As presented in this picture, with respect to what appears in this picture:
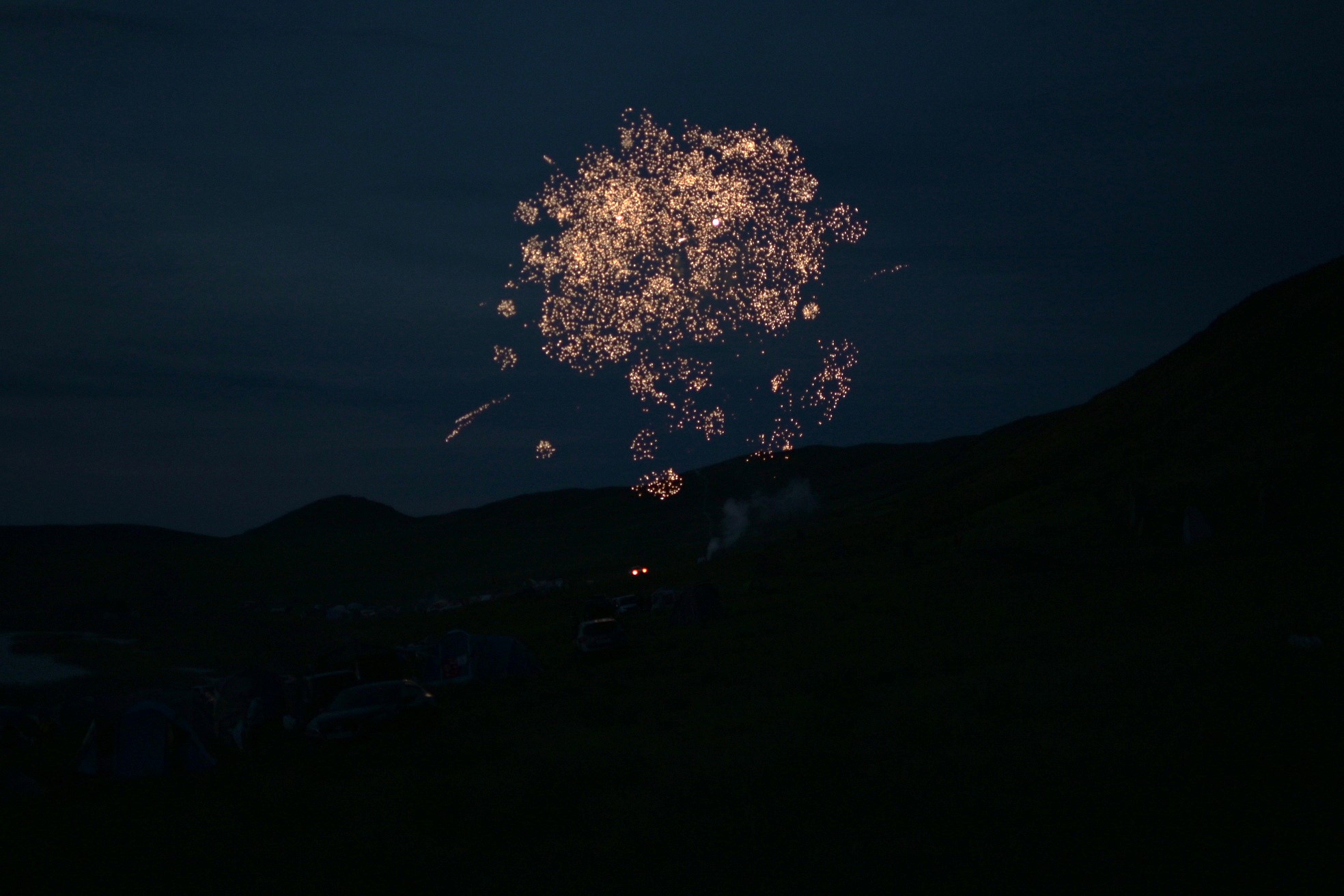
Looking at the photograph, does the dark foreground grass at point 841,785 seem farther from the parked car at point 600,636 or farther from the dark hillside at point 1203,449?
the dark hillside at point 1203,449

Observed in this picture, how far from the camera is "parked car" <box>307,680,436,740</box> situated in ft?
72.1

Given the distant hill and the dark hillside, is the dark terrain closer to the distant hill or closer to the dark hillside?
the dark hillside

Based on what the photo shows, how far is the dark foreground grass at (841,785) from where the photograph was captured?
30.8 feet

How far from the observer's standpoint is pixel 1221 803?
9945 mm

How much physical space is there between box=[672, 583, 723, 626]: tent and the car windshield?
21.7m

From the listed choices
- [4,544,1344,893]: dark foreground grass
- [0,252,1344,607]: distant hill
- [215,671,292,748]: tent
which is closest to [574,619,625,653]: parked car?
[4,544,1344,893]: dark foreground grass

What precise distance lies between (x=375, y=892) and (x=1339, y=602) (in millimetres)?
20985

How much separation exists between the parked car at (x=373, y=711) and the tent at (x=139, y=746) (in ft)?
8.75

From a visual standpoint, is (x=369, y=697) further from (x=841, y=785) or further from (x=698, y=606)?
(x=698, y=606)

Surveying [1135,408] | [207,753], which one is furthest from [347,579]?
[207,753]

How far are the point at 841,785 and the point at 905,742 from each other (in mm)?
2445

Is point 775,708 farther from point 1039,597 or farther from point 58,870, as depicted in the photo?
point 1039,597

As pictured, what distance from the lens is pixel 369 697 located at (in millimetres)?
22641

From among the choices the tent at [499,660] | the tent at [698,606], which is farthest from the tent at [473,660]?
the tent at [698,606]
